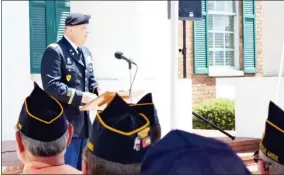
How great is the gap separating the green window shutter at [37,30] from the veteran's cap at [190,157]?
6.35 metres

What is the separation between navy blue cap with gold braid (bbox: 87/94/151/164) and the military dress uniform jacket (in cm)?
171

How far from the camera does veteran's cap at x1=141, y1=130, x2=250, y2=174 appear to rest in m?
1.43

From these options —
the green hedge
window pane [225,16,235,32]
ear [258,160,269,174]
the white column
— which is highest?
window pane [225,16,235,32]

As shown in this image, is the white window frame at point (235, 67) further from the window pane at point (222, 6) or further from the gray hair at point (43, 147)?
the gray hair at point (43, 147)

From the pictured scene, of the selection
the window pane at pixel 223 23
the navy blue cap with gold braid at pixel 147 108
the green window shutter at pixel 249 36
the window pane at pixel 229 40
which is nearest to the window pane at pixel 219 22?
the window pane at pixel 223 23

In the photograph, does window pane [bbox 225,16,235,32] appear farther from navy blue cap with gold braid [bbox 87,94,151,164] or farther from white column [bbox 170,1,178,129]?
navy blue cap with gold braid [bbox 87,94,151,164]

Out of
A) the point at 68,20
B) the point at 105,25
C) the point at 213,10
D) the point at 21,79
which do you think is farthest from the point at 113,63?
the point at 213,10

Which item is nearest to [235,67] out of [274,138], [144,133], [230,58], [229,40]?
[230,58]

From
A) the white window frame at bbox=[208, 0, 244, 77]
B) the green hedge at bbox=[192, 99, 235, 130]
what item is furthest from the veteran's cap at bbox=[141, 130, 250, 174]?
the white window frame at bbox=[208, 0, 244, 77]

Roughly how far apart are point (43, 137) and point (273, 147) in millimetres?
874

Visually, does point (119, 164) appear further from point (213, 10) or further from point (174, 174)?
point (213, 10)

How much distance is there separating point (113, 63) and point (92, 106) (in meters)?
2.89

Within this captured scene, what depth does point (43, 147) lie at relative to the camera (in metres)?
2.28

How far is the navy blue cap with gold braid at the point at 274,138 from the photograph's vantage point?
2.23 m
